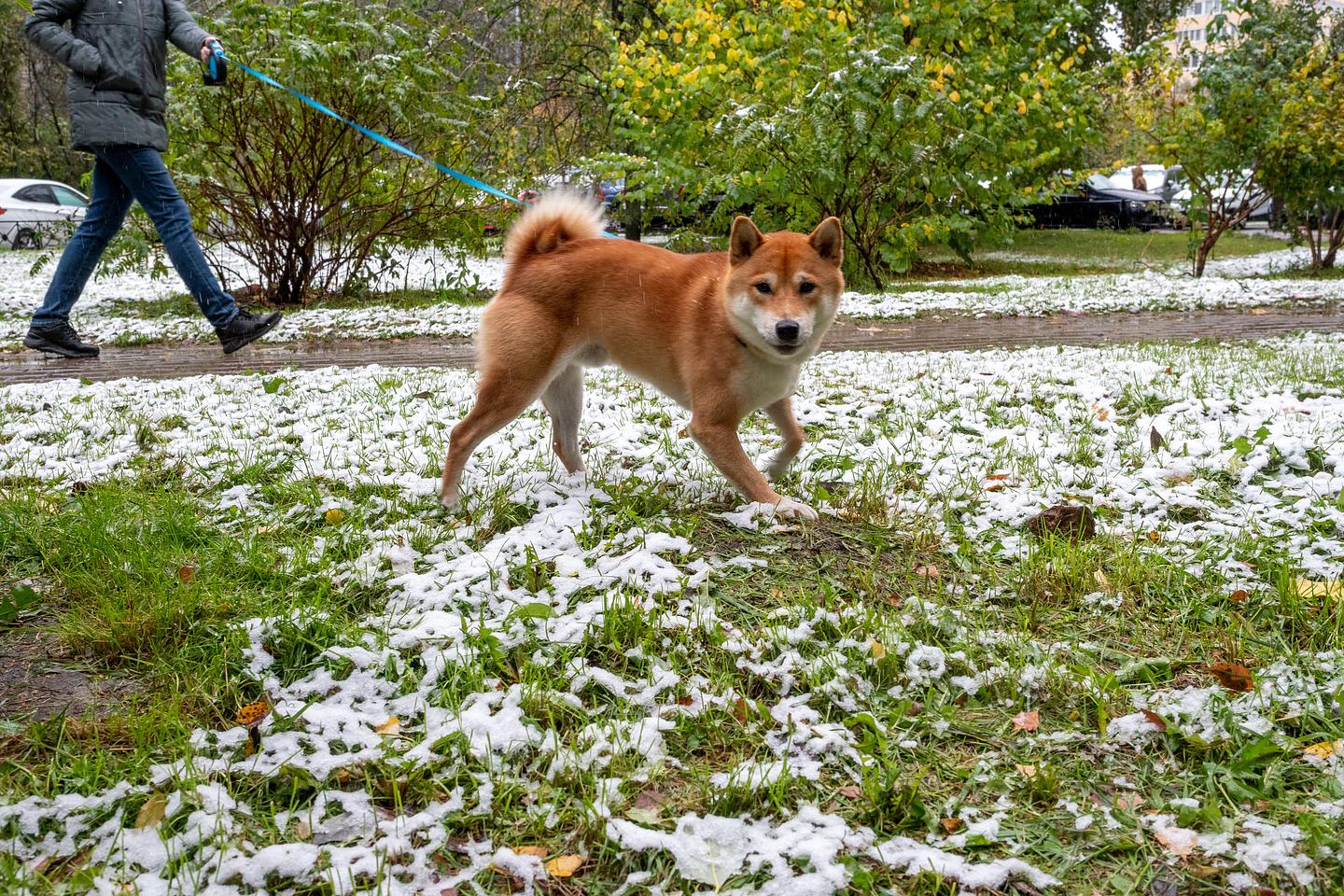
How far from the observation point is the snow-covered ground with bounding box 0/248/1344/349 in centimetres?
905

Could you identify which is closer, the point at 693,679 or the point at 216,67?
the point at 693,679

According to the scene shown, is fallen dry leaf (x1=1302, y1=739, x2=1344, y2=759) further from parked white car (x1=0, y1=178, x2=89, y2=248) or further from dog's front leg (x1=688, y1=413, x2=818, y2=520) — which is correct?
parked white car (x1=0, y1=178, x2=89, y2=248)

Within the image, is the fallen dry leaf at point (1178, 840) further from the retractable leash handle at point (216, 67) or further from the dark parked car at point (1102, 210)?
the dark parked car at point (1102, 210)

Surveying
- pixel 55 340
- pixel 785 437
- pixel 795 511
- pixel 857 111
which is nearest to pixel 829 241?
pixel 785 437

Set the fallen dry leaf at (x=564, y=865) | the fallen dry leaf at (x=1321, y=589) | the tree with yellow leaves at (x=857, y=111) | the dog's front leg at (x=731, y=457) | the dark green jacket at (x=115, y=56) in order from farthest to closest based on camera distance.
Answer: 1. the tree with yellow leaves at (x=857, y=111)
2. the dark green jacket at (x=115, y=56)
3. the dog's front leg at (x=731, y=457)
4. the fallen dry leaf at (x=1321, y=589)
5. the fallen dry leaf at (x=564, y=865)

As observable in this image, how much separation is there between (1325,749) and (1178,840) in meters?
0.51

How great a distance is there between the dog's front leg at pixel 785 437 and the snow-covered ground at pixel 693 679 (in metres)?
0.13

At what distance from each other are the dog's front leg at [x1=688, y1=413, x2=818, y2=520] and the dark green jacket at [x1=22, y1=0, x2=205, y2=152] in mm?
4919

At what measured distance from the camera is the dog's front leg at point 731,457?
3617mm

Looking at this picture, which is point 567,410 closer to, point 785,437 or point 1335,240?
point 785,437

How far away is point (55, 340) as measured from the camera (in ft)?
22.4

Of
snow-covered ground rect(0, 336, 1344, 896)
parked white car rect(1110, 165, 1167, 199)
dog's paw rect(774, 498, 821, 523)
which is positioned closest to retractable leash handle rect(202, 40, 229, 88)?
snow-covered ground rect(0, 336, 1344, 896)

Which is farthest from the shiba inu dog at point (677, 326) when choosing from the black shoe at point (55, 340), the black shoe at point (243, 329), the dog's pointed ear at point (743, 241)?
the black shoe at point (55, 340)

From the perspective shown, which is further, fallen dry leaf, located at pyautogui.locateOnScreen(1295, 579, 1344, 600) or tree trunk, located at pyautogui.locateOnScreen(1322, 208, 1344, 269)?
tree trunk, located at pyautogui.locateOnScreen(1322, 208, 1344, 269)
